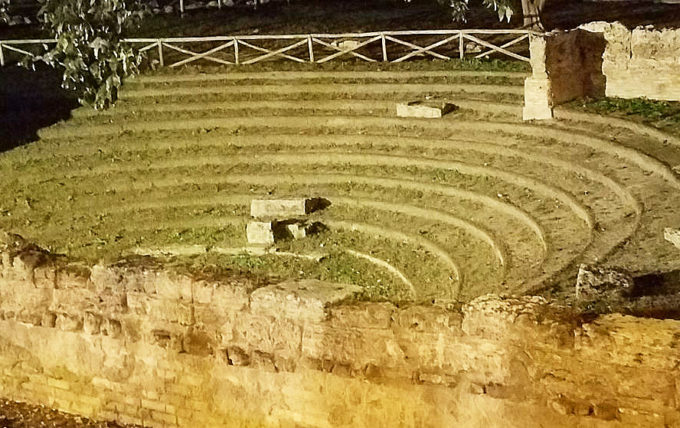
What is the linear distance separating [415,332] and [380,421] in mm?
564

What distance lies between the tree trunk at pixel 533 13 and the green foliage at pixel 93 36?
10.8 m

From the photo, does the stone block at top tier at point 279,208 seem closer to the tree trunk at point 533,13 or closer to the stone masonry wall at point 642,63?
the stone masonry wall at point 642,63

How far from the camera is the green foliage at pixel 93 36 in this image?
10.1 m

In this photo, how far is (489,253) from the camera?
1144 cm

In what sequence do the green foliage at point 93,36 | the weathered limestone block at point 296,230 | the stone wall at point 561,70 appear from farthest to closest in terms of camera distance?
the stone wall at point 561,70 < the weathered limestone block at point 296,230 < the green foliage at point 93,36

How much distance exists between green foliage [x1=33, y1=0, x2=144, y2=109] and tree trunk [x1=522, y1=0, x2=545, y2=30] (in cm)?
1077

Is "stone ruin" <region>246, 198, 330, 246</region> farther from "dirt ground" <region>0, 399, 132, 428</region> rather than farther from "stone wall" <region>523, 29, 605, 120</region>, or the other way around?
"dirt ground" <region>0, 399, 132, 428</region>

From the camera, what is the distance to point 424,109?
1527 cm

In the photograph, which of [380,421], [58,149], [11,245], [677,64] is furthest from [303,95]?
[380,421]

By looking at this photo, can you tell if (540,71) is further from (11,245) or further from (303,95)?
(11,245)

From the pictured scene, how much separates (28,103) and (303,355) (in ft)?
47.3

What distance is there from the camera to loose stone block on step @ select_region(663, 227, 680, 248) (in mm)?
9219

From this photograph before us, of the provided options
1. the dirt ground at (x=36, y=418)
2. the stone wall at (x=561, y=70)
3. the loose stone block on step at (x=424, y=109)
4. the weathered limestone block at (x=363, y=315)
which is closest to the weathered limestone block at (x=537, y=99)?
the stone wall at (x=561, y=70)

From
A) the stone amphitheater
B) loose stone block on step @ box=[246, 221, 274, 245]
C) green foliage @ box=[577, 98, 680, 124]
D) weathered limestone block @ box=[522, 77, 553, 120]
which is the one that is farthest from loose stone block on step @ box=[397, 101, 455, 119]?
loose stone block on step @ box=[246, 221, 274, 245]
